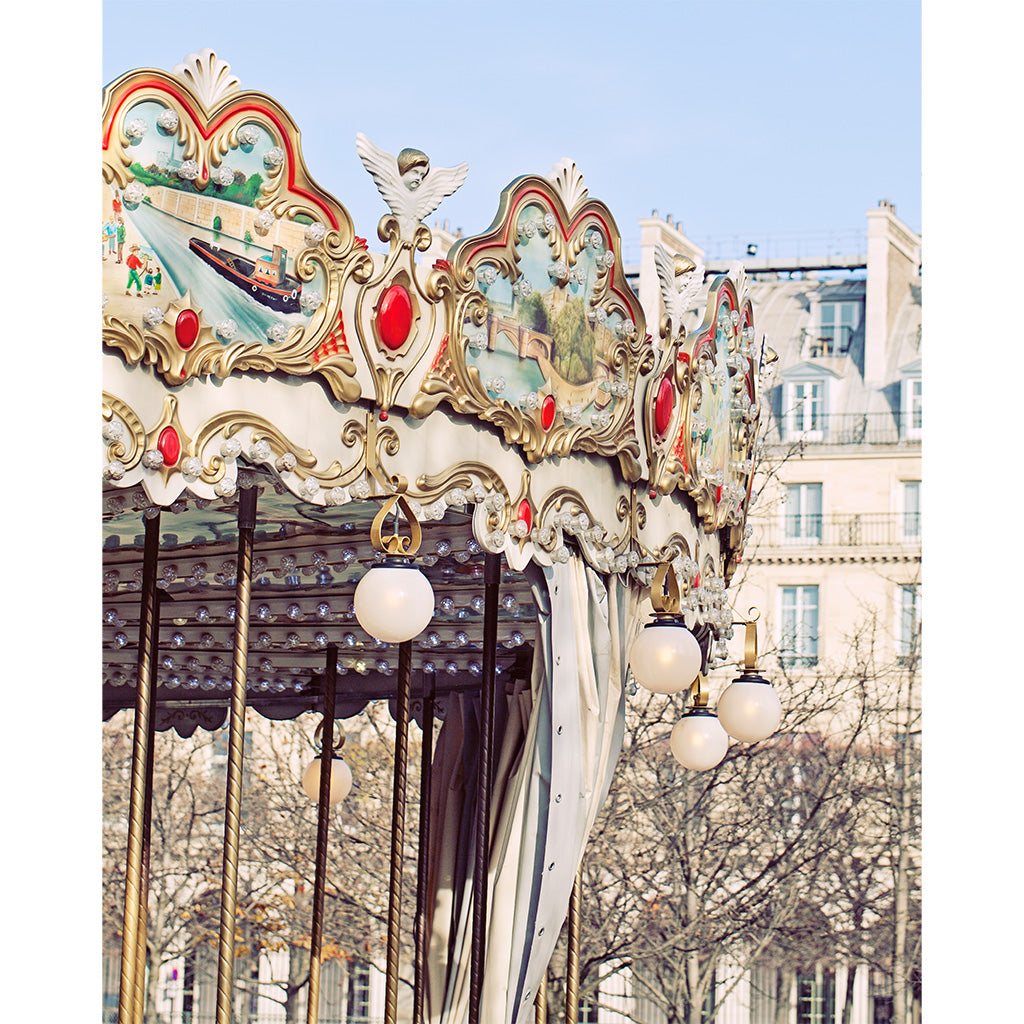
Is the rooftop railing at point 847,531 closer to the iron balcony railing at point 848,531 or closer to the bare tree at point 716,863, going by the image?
the iron balcony railing at point 848,531

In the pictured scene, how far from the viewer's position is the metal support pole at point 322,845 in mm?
7474

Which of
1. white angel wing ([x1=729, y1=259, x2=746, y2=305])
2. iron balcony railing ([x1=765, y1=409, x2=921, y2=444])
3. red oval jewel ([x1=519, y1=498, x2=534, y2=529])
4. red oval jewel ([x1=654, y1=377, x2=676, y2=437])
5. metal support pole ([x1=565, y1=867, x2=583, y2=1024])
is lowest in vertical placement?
metal support pole ([x1=565, y1=867, x2=583, y2=1024])

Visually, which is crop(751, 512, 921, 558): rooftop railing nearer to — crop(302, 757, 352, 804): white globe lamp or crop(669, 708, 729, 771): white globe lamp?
crop(302, 757, 352, 804): white globe lamp

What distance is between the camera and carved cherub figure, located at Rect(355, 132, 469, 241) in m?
5.17

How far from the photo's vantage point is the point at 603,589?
621 cm

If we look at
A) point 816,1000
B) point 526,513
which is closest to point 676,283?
point 526,513

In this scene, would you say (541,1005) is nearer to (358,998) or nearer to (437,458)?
(437,458)

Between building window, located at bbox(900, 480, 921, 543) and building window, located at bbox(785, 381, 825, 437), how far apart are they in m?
3.12

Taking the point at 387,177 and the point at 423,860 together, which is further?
the point at 423,860

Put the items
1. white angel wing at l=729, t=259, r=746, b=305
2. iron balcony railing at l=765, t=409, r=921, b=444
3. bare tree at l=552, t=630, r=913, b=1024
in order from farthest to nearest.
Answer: iron balcony railing at l=765, t=409, r=921, b=444, bare tree at l=552, t=630, r=913, b=1024, white angel wing at l=729, t=259, r=746, b=305

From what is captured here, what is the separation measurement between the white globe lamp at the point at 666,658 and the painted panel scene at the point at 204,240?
5.85 ft

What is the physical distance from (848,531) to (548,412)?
76.2ft

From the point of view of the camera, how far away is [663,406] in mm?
6484

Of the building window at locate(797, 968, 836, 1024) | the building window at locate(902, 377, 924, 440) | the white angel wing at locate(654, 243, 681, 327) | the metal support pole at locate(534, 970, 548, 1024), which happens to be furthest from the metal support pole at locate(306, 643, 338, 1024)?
the building window at locate(902, 377, 924, 440)
